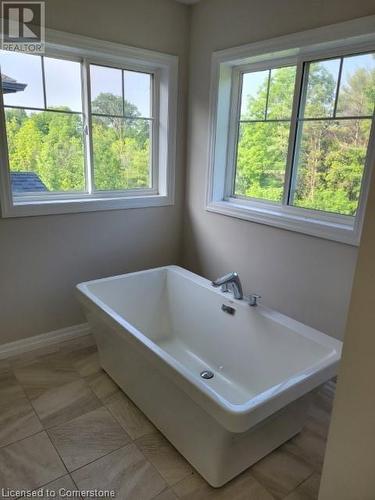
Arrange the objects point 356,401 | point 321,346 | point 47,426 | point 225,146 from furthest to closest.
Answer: point 225,146 < point 47,426 < point 321,346 < point 356,401

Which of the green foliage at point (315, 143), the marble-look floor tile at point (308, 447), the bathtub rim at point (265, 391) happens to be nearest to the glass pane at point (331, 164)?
the green foliage at point (315, 143)

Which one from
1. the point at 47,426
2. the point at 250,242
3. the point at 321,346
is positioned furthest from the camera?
the point at 250,242

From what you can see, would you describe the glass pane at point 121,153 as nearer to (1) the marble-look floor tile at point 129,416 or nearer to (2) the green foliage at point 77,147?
(2) the green foliage at point 77,147

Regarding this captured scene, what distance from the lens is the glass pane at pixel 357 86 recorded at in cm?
190

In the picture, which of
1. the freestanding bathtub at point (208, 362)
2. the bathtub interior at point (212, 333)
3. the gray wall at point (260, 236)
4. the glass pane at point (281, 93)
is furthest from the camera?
the glass pane at point (281, 93)

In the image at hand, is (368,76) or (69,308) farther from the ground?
(368,76)

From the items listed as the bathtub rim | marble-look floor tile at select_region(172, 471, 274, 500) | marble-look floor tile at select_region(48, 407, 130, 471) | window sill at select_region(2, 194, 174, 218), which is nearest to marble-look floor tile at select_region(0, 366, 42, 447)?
marble-look floor tile at select_region(48, 407, 130, 471)

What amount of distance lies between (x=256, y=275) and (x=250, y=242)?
0.79 ft

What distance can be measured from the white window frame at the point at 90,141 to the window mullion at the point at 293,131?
1.00 metres

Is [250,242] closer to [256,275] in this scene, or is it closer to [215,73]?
[256,275]

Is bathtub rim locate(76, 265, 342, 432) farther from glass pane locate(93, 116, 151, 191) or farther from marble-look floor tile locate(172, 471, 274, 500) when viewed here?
glass pane locate(93, 116, 151, 191)

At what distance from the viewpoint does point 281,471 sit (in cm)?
166

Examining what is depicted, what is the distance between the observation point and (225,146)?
9.20 ft

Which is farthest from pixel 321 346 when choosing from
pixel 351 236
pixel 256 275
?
pixel 256 275
